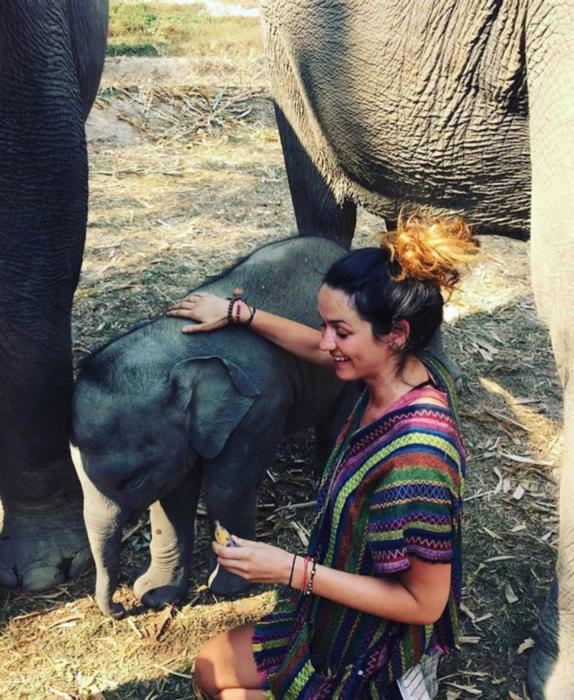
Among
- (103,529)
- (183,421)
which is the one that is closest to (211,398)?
(183,421)

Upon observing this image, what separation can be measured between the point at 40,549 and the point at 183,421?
703mm

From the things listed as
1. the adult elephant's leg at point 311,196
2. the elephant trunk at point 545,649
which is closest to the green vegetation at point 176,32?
the adult elephant's leg at point 311,196

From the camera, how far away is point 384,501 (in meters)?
1.55

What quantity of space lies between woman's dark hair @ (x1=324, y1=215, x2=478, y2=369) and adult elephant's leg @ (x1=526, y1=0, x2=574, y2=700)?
0.94ft

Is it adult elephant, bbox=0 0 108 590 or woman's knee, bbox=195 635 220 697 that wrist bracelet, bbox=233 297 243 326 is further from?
woman's knee, bbox=195 635 220 697

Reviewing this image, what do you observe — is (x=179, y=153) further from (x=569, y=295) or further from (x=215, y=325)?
(x=569, y=295)

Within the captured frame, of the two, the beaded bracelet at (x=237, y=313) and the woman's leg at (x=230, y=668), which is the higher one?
the beaded bracelet at (x=237, y=313)

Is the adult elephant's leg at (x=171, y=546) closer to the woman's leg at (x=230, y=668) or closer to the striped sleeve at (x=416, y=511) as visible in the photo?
the woman's leg at (x=230, y=668)

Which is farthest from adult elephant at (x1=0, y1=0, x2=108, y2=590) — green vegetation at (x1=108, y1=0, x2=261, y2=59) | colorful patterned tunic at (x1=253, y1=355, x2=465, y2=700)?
green vegetation at (x1=108, y1=0, x2=261, y2=59)

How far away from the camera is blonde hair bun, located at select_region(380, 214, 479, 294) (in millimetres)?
1548

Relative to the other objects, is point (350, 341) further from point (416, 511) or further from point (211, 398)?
point (211, 398)

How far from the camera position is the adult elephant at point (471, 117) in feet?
5.88

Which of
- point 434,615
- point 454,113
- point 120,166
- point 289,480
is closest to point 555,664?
point 434,615

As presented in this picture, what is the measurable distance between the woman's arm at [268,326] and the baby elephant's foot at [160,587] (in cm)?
71
